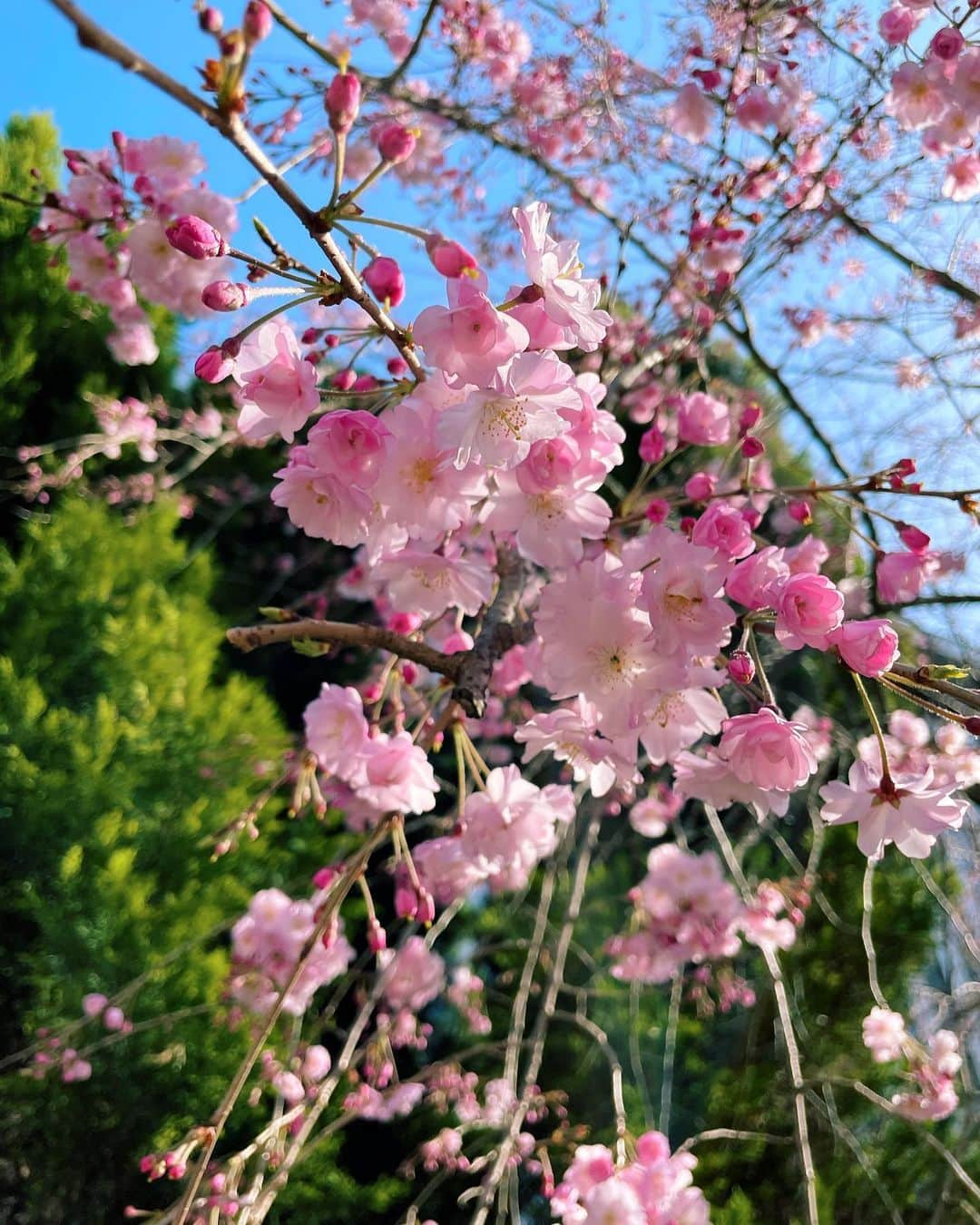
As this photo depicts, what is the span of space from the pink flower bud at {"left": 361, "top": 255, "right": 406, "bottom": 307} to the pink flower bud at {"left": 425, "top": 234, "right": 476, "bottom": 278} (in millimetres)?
33

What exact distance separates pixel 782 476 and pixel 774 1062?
10.2 ft

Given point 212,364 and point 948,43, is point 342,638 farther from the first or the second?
point 948,43

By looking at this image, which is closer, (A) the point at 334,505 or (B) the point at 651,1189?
(A) the point at 334,505

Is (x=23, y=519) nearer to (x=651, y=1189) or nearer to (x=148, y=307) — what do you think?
(x=148, y=307)

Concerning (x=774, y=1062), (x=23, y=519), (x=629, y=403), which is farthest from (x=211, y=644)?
(x=774, y=1062)

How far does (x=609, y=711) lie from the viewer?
815mm

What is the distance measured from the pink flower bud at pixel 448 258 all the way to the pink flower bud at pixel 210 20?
20 centimetres

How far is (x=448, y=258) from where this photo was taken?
618 mm

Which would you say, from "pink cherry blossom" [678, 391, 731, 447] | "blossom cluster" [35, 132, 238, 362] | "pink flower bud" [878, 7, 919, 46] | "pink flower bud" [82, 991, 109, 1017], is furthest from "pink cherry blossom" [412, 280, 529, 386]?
"pink flower bud" [82, 991, 109, 1017]

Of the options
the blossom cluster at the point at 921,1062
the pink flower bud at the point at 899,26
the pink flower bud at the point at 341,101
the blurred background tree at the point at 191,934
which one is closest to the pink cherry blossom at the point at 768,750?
the pink flower bud at the point at 341,101

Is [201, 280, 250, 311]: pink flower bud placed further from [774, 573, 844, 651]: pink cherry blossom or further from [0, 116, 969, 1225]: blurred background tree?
[0, 116, 969, 1225]: blurred background tree

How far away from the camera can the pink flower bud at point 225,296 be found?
0.62 meters

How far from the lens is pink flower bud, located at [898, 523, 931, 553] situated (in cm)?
91

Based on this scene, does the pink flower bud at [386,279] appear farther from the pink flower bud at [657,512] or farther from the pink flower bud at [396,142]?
the pink flower bud at [657,512]
